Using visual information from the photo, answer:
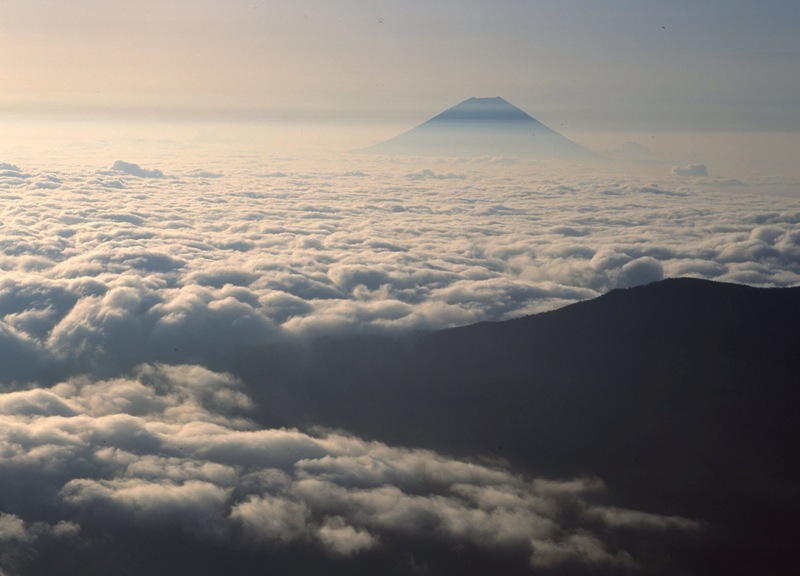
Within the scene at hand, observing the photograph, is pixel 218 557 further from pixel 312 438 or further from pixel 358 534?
pixel 312 438

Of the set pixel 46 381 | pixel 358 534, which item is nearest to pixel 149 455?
pixel 358 534

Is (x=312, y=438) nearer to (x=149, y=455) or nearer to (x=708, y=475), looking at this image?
(x=149, y=455)

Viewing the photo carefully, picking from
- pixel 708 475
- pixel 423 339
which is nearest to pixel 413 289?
pixel 423 339

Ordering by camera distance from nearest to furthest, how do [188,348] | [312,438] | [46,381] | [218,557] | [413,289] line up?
1. [218,557]
2. [312,438]
3. [46,381]
4. [188,348]
5. [413,289]

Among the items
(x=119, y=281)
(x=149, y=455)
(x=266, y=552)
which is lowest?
(x=266, y=552)

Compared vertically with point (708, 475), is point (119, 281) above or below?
above

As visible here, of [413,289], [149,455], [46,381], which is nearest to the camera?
[149,455]

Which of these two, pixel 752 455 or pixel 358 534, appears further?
pixel 752 455
